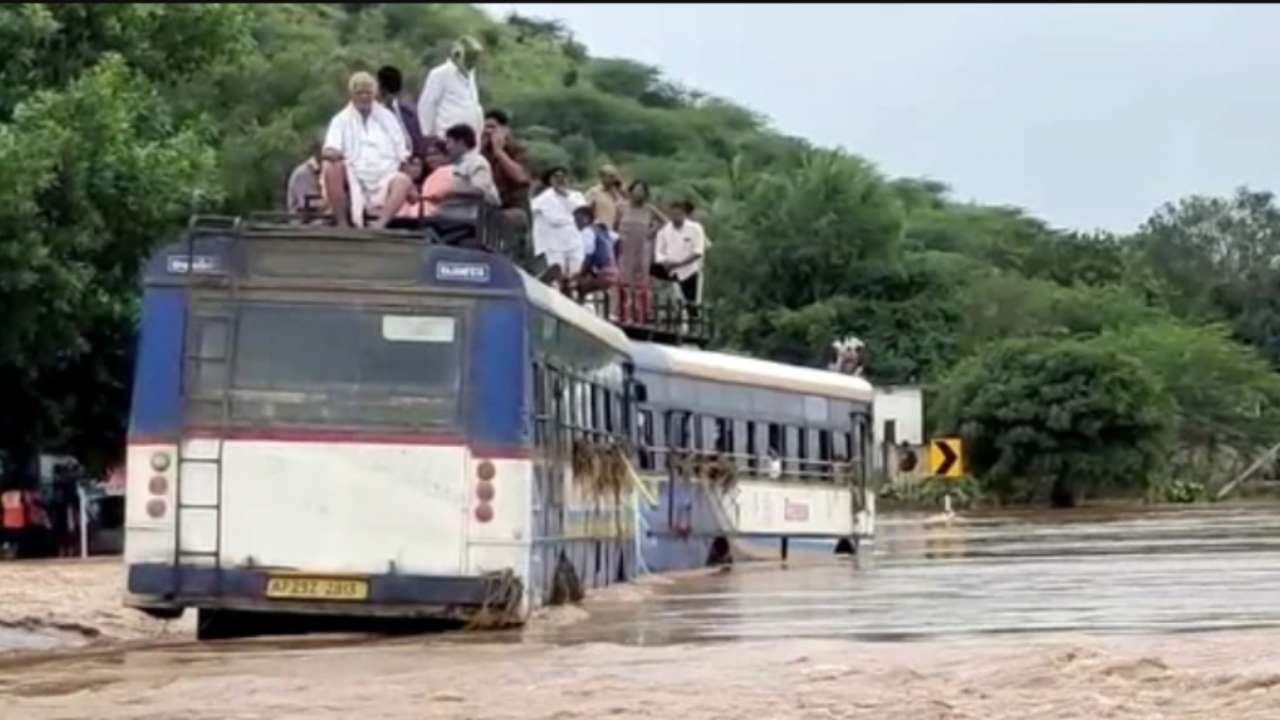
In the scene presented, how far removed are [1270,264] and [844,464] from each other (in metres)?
6.61

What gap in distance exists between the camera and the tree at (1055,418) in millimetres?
46062

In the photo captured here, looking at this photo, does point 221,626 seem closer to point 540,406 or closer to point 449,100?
point 540,406

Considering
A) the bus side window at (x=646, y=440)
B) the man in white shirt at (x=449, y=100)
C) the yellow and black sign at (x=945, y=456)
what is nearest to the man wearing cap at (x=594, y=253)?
the bus side window at (x=646, y=440)

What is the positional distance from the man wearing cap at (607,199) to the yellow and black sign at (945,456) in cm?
1852

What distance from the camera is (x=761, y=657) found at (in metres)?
13.5

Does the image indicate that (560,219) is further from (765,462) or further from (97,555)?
(97,555)

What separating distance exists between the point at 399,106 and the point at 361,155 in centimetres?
100

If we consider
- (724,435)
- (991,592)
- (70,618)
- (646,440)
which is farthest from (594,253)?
(70,618)

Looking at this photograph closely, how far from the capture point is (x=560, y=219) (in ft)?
79.8

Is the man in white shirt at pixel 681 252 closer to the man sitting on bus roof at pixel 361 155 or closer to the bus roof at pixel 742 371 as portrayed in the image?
the bus roof at pixel 742 371

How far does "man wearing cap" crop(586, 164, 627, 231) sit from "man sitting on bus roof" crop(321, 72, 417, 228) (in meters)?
7.34

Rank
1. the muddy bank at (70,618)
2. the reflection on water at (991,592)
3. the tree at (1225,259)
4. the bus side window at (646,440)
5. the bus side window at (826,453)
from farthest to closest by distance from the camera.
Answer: the bus side window at (826,453) < the tree at (1225,259) < the bus side window at (646,440) < the muddy bank at (70,618) < the reflection on water at (991,592)

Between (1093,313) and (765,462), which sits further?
(1093,313)

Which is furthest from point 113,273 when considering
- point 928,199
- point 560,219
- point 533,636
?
point 928,199
